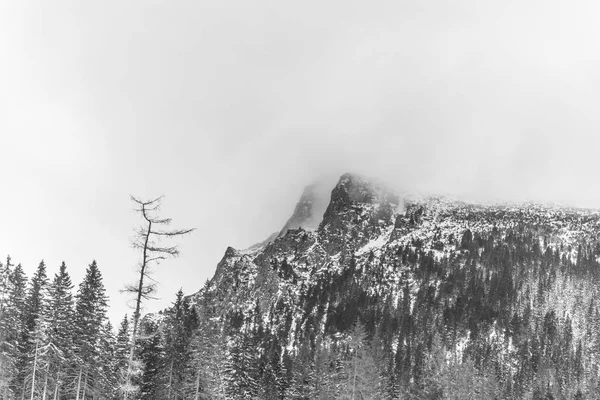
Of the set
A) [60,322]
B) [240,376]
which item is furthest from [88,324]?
[240,376]

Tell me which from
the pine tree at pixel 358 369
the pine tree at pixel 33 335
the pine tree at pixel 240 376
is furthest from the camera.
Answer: the pine tree at pixel 240 376

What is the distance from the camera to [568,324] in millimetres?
193875

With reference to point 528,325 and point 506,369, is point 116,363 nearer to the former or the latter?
point 506,369

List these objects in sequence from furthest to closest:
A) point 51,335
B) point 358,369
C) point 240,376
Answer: point 240,376 < point 358,369 < point 51,335

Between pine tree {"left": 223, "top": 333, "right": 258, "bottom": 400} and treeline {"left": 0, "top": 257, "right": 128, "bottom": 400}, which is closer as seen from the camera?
treeline {"left": 0, "top": 257, "right": 128, "bottom": 400}

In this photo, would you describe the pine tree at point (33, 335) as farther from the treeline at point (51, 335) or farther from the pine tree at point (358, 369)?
the pine tree at point (358, 369)

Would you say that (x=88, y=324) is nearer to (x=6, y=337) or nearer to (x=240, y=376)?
(x=6, y=337)

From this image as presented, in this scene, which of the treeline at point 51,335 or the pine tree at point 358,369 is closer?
the treeline at point 51,335

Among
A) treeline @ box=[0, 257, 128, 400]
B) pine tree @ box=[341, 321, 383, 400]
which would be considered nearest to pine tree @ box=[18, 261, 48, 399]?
treeline @ box=[0, 257, 128, 400]

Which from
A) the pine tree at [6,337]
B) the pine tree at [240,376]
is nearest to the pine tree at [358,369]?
the pine tree at [240,376]

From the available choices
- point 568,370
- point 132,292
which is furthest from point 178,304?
point 568,370

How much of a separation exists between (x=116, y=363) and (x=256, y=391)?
1704cm

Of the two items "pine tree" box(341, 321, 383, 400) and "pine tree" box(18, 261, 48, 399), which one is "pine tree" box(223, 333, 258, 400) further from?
"pine tree" box(18, 261, 48, 399)

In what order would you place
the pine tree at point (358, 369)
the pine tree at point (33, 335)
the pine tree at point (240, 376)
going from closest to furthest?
1. the pine tree at point (33, 335)
2. the pine tree at point (358, 369)
3. the pine tree at point (240, 376)
